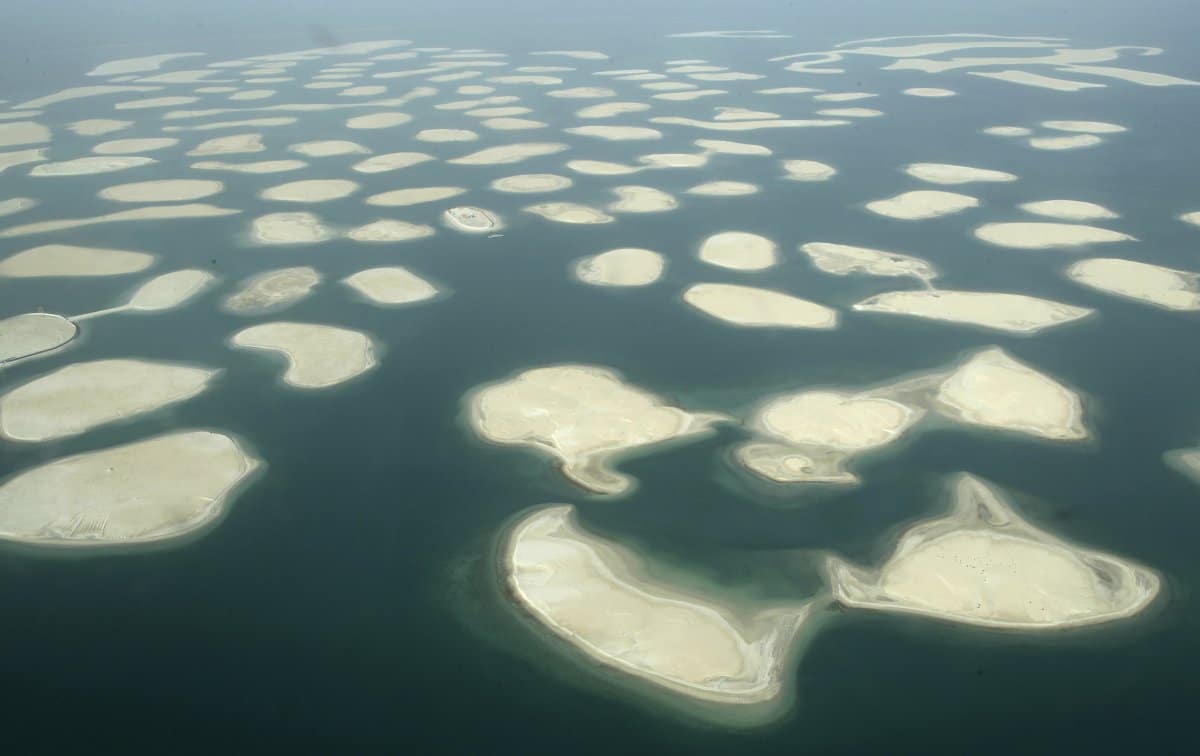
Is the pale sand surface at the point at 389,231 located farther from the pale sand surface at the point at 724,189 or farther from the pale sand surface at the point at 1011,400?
the pale sand surface at the point at 1011,400

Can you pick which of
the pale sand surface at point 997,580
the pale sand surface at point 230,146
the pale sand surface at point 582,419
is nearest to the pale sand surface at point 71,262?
the pale sand surface at point 230,146

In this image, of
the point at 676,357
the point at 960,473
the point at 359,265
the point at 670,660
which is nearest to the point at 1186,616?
the point at 960,473

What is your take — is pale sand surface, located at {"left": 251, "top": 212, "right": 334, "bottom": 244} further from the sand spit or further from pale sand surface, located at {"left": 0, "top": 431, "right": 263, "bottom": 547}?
pale sand surface, located at {"left": 0, "top": 431, "right": 263, "bottom": 547}

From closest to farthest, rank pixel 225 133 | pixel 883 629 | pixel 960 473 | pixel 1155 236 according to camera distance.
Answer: pixel 883 629 → pixel 960 473 → pixel 1155 236 → pixel 225 133

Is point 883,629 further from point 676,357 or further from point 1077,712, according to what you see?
point 676,357

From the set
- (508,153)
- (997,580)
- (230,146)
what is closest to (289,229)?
(508,153)

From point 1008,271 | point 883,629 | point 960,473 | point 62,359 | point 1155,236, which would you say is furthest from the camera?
point 1155,236

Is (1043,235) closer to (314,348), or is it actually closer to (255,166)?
(314,348)
